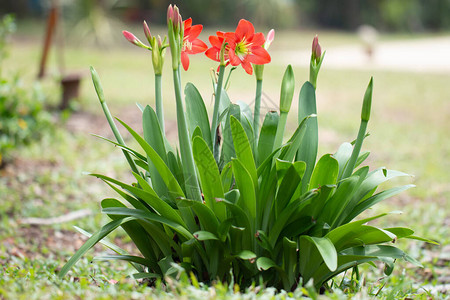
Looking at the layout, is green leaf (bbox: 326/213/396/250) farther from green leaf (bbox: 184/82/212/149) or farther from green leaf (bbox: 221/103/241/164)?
green leaf (bbox: 184/82/212/149)

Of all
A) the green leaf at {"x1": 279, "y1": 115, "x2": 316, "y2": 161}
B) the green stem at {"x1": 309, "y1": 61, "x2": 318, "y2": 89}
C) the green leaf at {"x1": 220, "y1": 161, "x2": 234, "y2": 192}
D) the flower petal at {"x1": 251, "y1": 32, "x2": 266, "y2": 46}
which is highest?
the flower petal at {"x1": 251, "y1": 32, "x2": 266, "y2": 46}

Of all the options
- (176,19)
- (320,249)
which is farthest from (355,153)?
(176,19)

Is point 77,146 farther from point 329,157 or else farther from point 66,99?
point 329,157

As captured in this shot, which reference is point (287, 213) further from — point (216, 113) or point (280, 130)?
point (216, 113)

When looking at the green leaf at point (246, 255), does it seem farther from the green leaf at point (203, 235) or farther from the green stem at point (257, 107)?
the green stem at point (257, 107)

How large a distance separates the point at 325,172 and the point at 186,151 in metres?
0.45

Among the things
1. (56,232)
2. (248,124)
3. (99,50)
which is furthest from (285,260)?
(99,50)

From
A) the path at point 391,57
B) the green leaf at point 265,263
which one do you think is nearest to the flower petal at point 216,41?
the green leaf at point 265,263

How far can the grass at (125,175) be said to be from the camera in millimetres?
1727

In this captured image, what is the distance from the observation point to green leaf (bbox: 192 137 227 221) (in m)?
1.60

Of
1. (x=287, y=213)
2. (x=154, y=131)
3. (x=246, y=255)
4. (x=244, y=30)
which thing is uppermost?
(x=244, y=30)

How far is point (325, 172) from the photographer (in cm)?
171

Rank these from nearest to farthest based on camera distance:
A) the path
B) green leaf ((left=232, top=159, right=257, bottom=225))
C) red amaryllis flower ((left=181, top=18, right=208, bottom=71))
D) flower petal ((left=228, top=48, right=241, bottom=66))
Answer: green leaf ((left=232, top=159, right=257, bottom=225)) → flower petal ((left=228, top=48, right=241, bottom=66)) → red amaryllis flower ((left=181, top=18, right=208, bottom=71)) → the path

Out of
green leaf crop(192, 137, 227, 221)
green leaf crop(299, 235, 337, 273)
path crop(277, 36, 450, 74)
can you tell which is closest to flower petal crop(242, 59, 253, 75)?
green leaf crop(192, 137, 227, 221)
